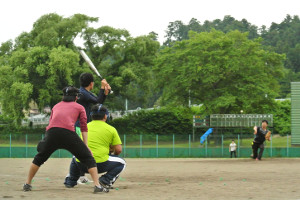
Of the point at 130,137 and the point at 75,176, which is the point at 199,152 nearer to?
the point at 130,137

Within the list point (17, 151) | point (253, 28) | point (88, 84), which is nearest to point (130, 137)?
point (17, 151)

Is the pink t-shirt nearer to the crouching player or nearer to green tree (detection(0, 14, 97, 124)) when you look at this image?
the crouching player

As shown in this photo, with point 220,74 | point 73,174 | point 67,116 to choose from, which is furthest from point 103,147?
point 220,74

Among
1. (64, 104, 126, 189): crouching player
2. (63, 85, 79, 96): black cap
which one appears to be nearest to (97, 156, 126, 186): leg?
(64, 104, 126, 189): crouching player

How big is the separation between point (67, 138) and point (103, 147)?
93 cm

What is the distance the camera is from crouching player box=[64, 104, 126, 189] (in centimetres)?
885

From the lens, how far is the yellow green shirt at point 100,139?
8859mm

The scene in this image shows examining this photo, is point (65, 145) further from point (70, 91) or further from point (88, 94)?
point (88, 94)

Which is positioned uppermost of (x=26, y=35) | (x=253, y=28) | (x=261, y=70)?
(x=253, y=28)

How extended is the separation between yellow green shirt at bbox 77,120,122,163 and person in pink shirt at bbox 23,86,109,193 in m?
0.55

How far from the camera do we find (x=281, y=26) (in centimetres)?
16362

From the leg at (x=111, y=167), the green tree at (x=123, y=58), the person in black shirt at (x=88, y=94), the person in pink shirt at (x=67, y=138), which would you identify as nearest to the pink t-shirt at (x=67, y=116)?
the person in pink shirt at (x=67, y=138)

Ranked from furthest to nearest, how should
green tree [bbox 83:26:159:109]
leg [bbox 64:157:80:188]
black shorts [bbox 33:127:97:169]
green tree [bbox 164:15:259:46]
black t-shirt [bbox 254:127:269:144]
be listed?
1. green tree [bbox 164:15:259:46]
2. green tree [bbox 83:26:159:109]
3. black t-shirt [bbox 254:127:269:144]
4. leg [bbox 64:157:80:188]
5. black shorts [bbox 33:127:97:169]

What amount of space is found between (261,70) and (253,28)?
10884cm
